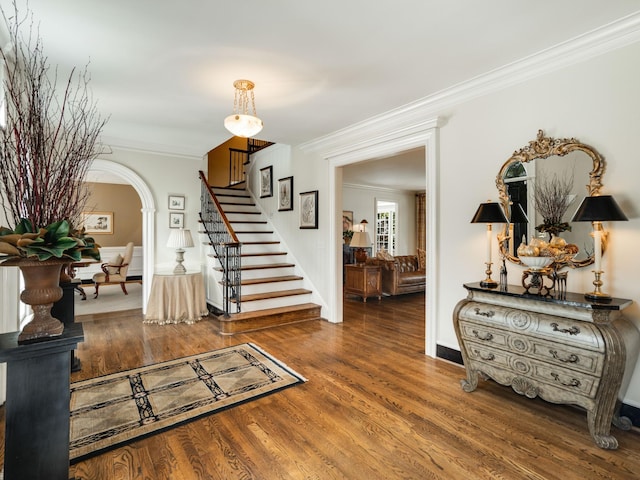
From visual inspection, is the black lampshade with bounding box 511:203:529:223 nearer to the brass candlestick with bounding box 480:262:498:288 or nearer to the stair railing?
the brass candlestick with bounding box 480:262:498:288

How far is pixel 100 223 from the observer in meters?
9.23

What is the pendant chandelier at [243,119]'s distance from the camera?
9.80ft

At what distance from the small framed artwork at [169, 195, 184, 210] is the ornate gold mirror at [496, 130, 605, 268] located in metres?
4.74

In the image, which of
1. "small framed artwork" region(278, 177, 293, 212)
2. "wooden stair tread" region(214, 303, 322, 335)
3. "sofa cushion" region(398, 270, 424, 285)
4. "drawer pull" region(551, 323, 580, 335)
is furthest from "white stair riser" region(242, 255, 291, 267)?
"drawer pull" region(551, 323, 580, 335)

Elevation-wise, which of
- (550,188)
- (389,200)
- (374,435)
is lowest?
(374,435)

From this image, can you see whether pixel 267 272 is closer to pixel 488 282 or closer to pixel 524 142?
pixel 488 282

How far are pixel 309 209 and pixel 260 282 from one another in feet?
4.57

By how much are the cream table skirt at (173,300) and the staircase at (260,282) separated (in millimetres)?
442

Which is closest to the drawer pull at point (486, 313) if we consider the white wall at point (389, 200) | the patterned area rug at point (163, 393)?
the patterned area rug at point (163, 393)

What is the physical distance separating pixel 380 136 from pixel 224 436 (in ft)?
11.4

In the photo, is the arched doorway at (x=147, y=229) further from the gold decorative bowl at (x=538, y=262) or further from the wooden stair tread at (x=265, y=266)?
the gold decorative bowl at (x=538, y=262)

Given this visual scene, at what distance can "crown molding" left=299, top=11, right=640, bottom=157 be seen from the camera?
235 centimetres

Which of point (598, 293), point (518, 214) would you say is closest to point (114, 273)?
point (518, 214)

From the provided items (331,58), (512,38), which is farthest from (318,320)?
(512,38)
